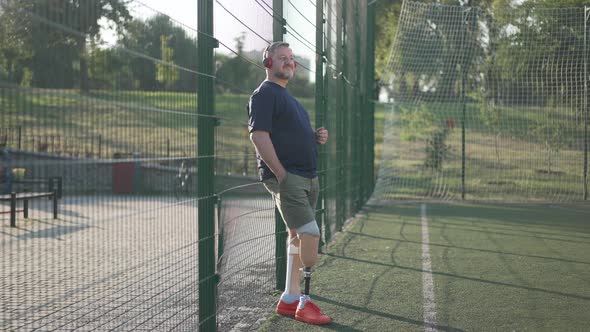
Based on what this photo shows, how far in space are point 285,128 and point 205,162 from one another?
0.95 m

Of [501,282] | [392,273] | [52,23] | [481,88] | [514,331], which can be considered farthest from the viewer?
[481,88]

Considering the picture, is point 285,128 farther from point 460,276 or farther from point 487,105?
point 487,105

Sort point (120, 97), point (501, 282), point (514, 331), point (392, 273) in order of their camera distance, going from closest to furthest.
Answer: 1. point (120, 97)
2. point (514, 331)
3. point (501, 282)
4. point (392, 273)

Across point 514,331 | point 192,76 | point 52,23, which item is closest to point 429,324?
point 514,331

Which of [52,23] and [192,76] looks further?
[192,76]

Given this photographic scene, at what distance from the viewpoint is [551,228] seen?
12.3m

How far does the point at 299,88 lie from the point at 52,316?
15.3 ft

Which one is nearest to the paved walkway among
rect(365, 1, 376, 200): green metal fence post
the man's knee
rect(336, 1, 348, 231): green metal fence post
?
the man's knee

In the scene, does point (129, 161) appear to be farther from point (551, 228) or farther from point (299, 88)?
point (551, 228)

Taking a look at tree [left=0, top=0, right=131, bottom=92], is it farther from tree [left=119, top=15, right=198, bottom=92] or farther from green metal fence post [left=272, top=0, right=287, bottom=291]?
green metal fence post [left=272, top=0, right=287, bottom=291]

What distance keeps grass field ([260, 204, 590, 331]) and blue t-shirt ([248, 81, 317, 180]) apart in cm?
107

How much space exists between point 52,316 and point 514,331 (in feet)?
10.4

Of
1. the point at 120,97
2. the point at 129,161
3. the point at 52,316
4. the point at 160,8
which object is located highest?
the point at 160,8

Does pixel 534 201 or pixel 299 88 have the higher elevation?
pixel 299 88
